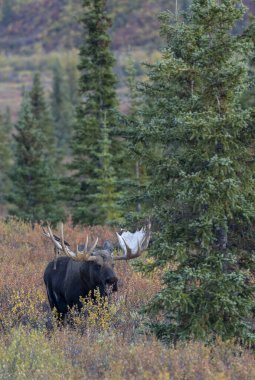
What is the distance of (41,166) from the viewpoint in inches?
1193

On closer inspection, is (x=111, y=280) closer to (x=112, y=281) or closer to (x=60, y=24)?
(x=112, y=281)

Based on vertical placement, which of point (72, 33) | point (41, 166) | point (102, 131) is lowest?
point (41, 166)

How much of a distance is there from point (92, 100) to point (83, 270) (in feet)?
54.3

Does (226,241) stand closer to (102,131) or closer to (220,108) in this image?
(220,108)

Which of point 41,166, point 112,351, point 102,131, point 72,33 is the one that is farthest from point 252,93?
point 72,33

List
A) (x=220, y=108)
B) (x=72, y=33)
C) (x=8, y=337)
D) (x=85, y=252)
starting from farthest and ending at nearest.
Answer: (x=72, y=33)
(x=85, y=252)
(x=8, y=337)
(x=220, y=108)

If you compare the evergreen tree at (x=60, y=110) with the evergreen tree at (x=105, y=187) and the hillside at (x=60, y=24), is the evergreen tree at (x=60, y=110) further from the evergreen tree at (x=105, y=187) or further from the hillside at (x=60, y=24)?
the hillside at (x=60, y=24)

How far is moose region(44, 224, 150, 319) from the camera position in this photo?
10.1 metres

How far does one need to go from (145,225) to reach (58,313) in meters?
2.09

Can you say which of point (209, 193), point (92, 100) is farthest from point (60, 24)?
point (209, 193)

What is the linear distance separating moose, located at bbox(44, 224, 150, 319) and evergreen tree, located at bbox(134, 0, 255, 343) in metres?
1.57

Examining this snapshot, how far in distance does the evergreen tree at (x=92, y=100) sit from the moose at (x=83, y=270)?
48.3 ft

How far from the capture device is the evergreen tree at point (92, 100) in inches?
1033

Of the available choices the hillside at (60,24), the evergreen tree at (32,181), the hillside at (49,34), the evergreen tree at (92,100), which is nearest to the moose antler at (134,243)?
the evergreen tree at (92,100)
